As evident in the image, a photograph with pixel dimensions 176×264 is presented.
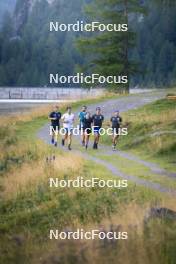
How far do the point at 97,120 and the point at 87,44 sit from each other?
1760 millimetres

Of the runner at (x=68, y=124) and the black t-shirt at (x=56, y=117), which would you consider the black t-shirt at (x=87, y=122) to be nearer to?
the runner at (x=68, y=124)

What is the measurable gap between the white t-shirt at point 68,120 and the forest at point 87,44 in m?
0.87

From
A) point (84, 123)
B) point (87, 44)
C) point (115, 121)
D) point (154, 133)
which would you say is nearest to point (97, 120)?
point (84, 123)

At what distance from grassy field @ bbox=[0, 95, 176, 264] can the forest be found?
139 centimetres

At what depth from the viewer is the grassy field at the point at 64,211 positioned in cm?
1391

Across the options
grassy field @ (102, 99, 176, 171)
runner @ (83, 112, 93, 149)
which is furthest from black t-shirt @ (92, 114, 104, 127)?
grassy field @ (102, 99, 176, 171)

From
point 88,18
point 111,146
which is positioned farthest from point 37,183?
point 88,18

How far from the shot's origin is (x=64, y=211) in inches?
595

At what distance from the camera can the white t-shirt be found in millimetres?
16234

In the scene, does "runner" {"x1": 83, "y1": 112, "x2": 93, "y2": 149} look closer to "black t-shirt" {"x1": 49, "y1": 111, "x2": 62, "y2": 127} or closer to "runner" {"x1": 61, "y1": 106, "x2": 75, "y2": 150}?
"runner" {"x1": 61, "y1": 106, "x2": 75, "y2": 150}

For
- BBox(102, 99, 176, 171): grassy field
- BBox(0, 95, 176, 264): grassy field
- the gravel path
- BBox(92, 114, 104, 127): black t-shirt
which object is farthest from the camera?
BBox(102, 99, 176, 171): grassy field

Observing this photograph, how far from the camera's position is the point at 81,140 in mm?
17469

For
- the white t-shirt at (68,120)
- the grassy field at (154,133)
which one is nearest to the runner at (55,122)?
the white t-shirt at (68,120)

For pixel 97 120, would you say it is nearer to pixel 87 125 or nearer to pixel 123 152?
pixel 87 125
